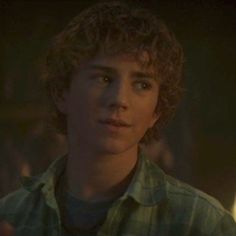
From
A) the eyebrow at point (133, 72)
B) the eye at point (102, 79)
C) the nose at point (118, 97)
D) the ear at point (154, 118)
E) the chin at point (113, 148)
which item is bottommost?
the chin at point (113, 148)

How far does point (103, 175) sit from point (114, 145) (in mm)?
68

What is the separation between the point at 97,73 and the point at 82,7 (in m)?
0.62

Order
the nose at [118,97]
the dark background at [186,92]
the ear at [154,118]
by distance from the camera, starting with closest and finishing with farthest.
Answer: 1. the nose at [118,97]
2. the ear at [154,118]
3. the dark background at [186,92]

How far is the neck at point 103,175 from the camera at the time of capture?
42.8 inches

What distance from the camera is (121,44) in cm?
106

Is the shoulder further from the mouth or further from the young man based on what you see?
the mouth

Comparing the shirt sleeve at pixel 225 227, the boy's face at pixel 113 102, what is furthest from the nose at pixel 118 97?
the shirt sleeve at pixel 225 227

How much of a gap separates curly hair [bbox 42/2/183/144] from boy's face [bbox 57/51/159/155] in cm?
2

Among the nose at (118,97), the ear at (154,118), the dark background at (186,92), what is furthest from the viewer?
the dark background at (186,92)

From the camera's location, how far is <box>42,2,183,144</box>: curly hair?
3.53ft

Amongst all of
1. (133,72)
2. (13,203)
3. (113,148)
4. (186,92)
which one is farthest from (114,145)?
(186,92)

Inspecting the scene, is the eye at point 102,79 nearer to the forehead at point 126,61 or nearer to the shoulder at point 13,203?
the forehead at point 126,61

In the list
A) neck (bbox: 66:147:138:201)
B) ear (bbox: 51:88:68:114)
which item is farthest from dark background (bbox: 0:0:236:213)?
neck (bbox: 66:147:138:201)

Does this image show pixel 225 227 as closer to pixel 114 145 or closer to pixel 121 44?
pixel 114 145
